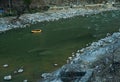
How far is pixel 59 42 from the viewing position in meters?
41.3

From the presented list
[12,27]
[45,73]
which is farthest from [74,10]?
[45,73]

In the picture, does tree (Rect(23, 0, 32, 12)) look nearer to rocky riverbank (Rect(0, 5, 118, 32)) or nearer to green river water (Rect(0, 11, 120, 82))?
rocky riverbank (Rect(0, 5, 118, 32))

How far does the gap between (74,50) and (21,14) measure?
35.7m

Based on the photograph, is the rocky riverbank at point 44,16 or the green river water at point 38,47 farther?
the rocky riverbank at point 44,16

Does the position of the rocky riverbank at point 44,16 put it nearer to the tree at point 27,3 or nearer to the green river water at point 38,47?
the tree at point 27,3

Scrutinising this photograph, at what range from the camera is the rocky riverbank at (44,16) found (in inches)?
2338

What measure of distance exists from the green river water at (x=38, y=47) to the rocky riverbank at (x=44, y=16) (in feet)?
13.6

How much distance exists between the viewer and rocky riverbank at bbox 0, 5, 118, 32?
2338 inches

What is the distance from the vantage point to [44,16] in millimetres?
71938

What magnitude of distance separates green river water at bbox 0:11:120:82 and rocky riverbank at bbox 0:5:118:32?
13.6 feet

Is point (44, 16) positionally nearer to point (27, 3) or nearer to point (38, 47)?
point (27, 3)

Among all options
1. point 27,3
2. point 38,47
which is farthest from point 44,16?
point 38,47

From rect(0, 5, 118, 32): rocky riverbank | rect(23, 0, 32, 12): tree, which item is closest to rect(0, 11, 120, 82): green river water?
rect(0, 5, 118, 32): rocky riverbank

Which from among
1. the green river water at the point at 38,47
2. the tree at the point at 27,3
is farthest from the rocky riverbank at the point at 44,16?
the green river water at the point at 38,47
